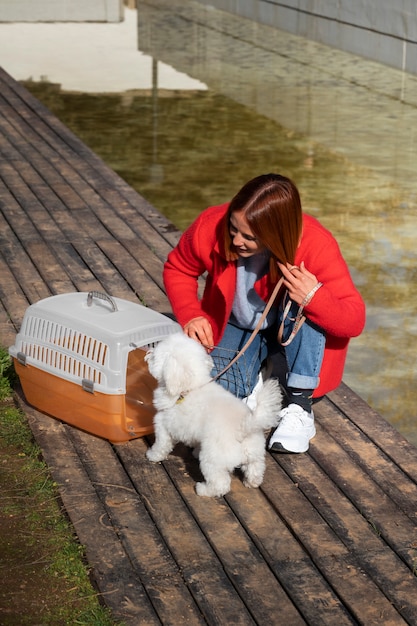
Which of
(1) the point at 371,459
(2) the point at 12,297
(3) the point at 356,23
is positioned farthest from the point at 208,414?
(3) the point at 356,23

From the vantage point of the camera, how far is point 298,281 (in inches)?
124

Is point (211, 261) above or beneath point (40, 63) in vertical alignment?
above

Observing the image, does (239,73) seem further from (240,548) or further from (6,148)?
(240,548)

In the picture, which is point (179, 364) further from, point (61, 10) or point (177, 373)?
point (61, 10)

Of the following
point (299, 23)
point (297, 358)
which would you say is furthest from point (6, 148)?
point (299, 23)

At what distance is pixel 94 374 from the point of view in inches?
131

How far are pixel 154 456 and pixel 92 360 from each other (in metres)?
0.37

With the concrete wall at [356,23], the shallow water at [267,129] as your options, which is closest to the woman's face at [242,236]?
the shallow water at [267,129]

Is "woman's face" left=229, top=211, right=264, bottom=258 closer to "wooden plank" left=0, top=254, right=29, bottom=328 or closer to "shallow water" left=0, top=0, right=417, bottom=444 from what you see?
"shallow water" left=0, top=0, right=417, bottom=444

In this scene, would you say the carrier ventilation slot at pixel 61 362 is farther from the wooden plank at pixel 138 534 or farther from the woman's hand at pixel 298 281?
the woman's hand at pixel 298 281

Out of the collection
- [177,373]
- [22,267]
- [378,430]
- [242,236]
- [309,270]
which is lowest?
[22,267]

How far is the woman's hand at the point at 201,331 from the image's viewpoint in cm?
335

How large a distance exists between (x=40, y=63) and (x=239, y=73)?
2.50 m

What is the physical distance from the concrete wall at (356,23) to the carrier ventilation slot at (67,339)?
9.51 m
